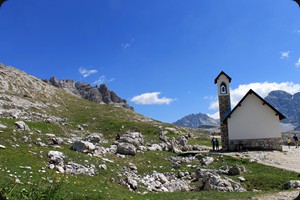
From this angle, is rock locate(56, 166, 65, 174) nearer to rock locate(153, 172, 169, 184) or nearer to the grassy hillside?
the grassy hillside

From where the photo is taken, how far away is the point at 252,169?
32.2 metres

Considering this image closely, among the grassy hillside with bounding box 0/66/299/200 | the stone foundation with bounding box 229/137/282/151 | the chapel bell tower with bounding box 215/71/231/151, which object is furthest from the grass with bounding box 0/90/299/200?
the chapel bell tower with bounding box 215/71/231/151

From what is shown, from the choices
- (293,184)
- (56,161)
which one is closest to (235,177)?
(293,184)

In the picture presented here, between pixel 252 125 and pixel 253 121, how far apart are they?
2.21ft

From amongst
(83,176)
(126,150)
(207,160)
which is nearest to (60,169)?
(83,176)

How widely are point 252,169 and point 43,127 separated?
30839 mm

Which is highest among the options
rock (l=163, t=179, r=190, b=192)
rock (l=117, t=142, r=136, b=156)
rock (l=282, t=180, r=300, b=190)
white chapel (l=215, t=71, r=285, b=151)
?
white chapel (l=215, t=71, r=285, b=151)

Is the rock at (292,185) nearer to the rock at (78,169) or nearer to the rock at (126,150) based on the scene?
the rock at (78,169)

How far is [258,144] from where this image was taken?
48156 millimetres

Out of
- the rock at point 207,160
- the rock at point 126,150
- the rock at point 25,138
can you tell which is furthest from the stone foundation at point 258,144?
the rock at point 25,138

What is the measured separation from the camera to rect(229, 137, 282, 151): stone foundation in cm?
4778

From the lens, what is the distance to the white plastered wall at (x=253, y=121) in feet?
158

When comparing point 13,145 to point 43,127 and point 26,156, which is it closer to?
point 26,156

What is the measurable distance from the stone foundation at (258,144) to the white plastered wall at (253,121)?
2.10 feet
